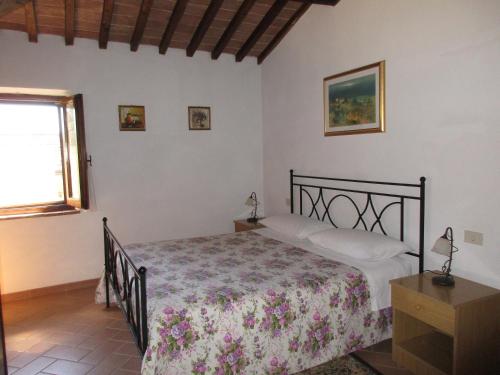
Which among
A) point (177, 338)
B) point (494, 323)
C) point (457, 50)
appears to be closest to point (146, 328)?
point (177, 338)

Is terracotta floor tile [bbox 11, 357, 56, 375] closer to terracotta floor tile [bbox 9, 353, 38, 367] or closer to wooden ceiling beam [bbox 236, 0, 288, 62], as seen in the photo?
terracotta floor tile [bbox 9, 353, 38, 367]

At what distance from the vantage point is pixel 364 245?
2.88 metres

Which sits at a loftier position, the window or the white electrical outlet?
the window

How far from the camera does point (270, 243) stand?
11.5ft

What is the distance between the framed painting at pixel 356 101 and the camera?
321 cm

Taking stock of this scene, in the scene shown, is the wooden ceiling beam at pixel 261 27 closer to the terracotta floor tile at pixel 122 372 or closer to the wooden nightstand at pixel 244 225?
the wooden nightstand at pixel 244 225

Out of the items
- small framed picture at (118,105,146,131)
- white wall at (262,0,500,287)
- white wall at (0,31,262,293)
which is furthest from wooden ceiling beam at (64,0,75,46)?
white wall at (262,0,500,287)

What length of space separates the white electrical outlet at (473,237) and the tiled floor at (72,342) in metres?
0.93

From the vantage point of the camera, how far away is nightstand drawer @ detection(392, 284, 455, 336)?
2.18m

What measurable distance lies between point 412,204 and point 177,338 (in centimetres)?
198

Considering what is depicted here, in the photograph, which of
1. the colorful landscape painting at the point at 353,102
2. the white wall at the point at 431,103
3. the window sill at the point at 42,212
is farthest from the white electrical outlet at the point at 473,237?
the window sill at the point at 42,212

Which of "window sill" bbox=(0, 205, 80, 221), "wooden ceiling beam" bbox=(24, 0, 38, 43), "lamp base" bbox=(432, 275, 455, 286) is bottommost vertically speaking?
"lamp base" bbox=(432, 275, 455, 286)

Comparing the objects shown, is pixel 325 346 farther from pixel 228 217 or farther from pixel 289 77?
pixel 289 77

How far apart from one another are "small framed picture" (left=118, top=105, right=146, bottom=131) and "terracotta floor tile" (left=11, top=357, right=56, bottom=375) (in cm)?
236
